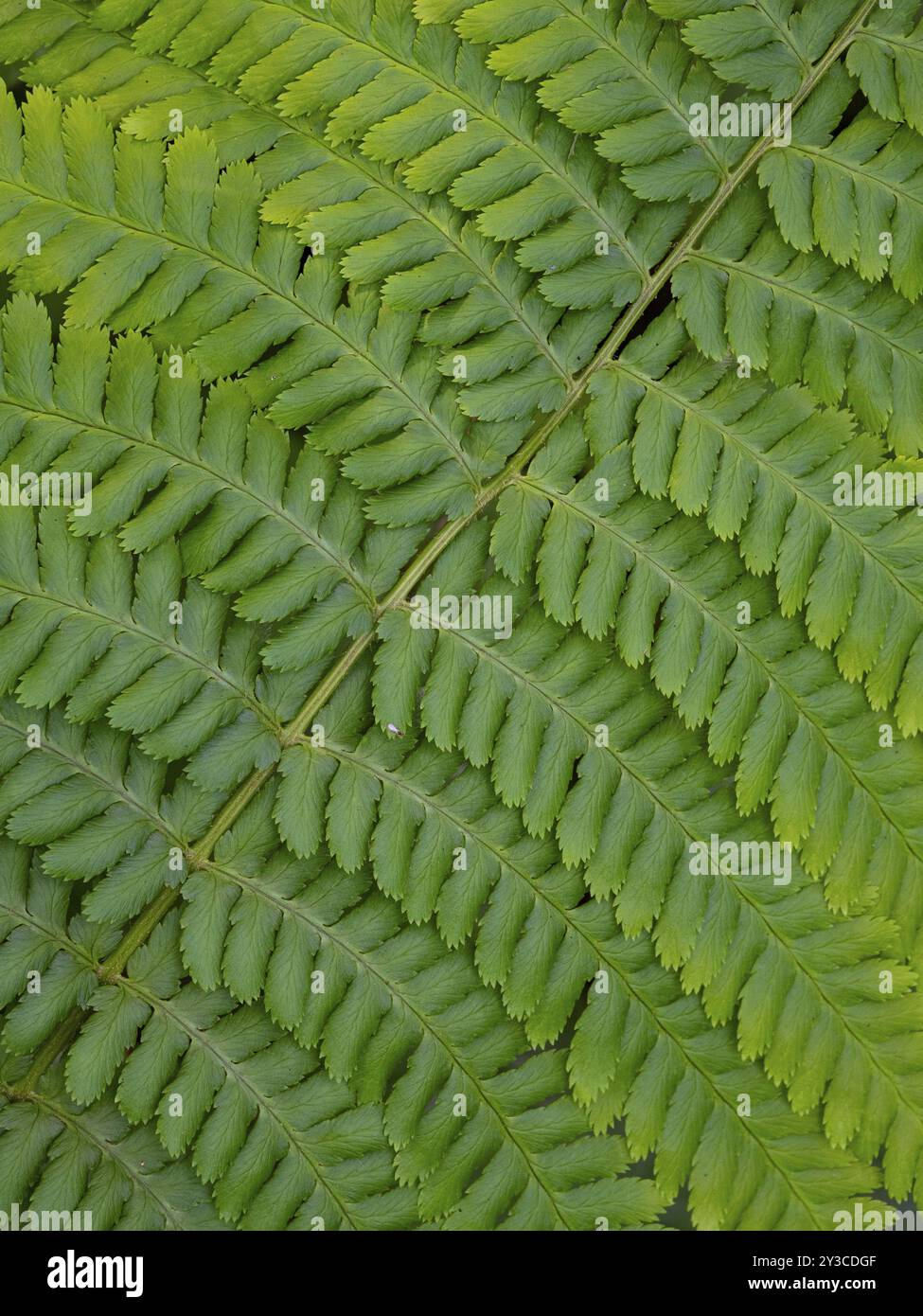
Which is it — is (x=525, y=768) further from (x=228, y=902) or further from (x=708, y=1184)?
(x=708, y=1184)

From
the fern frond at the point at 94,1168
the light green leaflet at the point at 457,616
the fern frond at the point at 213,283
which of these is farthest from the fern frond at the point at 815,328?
the fern frond at the point at 94,1168

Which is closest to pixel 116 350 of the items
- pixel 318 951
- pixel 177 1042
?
pixel 318 951

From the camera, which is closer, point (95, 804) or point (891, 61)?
point (891, 61)

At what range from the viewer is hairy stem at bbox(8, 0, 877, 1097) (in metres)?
1.93

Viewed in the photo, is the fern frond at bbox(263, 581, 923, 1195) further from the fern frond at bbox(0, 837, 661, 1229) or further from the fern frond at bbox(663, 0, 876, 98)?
the fern frond at bbox(663, 0, 876, 98)

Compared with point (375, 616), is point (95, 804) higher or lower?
lower

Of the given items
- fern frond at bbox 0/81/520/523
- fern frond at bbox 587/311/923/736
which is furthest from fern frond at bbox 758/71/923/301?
fern frond at bbox 0/81/520/523

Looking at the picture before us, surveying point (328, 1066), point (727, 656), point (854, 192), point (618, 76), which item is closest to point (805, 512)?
point (727, 656)

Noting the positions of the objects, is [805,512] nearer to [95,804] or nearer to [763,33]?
[763,33]

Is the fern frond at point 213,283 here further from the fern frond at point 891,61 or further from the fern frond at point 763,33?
the fern frond at point 891,61

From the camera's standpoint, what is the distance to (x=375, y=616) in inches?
77.6

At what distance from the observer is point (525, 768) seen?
6.25ft

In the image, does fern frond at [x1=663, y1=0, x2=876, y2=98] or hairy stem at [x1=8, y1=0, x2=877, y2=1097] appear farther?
hairy stem at [x1=8, y1=0, x2=877, y2=1097]

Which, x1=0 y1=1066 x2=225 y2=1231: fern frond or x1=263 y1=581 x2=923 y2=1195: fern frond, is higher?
x1=263 y1=581 x2=923 y2=1195: fern frond
